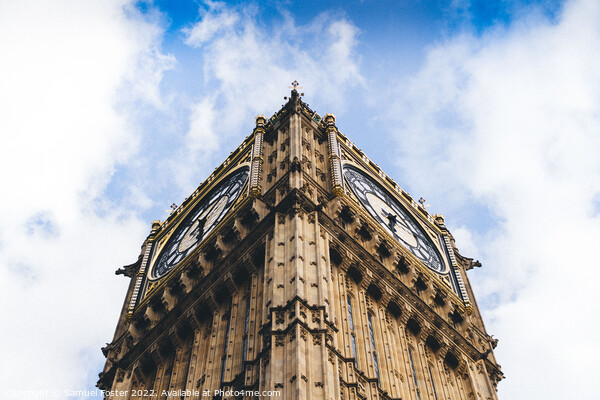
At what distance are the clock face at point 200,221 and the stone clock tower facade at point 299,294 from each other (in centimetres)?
13

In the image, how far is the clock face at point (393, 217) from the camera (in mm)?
39781

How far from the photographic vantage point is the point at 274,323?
26125mm

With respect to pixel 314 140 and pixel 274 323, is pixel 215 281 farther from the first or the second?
pixel 314 140

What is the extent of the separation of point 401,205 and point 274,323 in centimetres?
1975

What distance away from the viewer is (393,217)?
4106 cm

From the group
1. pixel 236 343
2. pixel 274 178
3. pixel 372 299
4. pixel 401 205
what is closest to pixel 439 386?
pixel 372 299

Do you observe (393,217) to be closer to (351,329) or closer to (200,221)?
(200,221)

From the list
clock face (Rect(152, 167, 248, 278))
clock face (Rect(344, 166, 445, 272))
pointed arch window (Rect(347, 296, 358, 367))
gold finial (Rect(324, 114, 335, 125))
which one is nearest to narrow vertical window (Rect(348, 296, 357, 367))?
pointed arch window (Rect(347, 296, 358, 367))

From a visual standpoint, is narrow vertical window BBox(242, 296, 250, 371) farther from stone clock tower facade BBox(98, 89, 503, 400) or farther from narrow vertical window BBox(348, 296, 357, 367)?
narrow vertical window BBox(348, 296, 357, 367)

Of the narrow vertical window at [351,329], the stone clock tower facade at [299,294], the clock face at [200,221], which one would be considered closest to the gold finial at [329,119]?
the stone clock tower facade at [299,294]

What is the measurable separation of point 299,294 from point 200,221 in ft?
49.1

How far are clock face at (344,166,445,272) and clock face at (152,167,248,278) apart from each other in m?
5.10

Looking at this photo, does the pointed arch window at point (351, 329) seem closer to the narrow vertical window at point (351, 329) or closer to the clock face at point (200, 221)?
Result: the narrow vertical window at point (351, 329)

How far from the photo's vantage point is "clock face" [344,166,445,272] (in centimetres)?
3978
